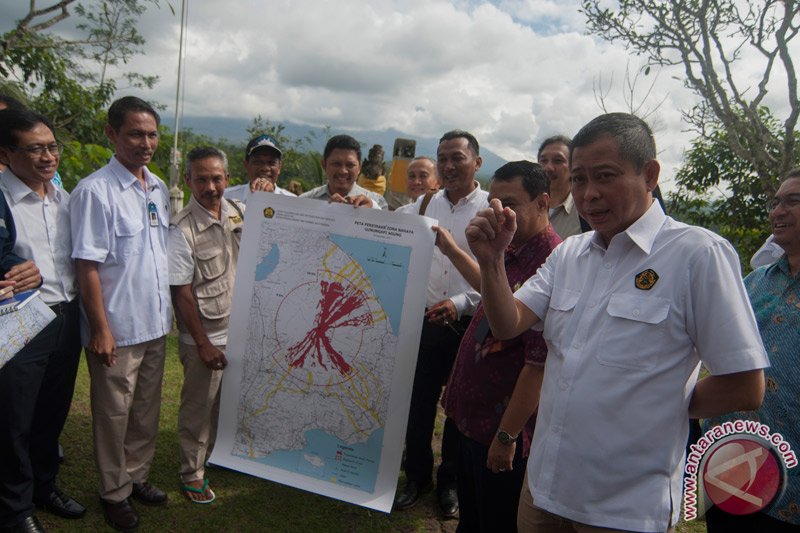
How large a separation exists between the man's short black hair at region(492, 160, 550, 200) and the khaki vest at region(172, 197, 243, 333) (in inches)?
76.6

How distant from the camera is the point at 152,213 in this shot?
10.5 feet

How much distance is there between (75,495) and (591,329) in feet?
11.4

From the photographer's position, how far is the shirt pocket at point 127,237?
302 centimetres

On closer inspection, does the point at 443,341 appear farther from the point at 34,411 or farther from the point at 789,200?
the point at 34,411

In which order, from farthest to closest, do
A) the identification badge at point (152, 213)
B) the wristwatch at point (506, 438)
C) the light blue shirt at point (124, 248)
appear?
the identification badge at point (152, 213)
the light blue shirt at point (124, 248)
the wristwatch at point (506, 438)

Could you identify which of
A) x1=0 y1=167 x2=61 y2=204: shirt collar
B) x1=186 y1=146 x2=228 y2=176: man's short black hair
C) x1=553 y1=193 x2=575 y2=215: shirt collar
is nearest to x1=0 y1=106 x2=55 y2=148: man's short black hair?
x1=0 y1=167 x2=61 y2=204: shirt collar

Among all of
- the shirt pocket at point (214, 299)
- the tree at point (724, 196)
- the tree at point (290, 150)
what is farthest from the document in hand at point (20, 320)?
the tree at point (290, 150)

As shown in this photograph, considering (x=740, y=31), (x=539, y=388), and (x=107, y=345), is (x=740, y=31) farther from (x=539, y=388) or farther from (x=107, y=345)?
(x=107, y=345)

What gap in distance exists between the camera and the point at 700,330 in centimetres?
153

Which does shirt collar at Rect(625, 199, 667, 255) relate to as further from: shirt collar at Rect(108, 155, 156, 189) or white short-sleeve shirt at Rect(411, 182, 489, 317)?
shirt collar at Rect(108, 155, 156, 189)

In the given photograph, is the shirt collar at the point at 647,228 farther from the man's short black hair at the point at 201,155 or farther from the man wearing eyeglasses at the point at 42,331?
the man wearing eyeglasses at the point at 42,331

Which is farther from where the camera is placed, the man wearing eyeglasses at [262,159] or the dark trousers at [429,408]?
the man wearing eyeglasses at [262,159]

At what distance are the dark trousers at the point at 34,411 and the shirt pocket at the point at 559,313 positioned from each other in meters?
2.72

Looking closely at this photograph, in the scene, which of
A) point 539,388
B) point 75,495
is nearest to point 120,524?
point 75,495
